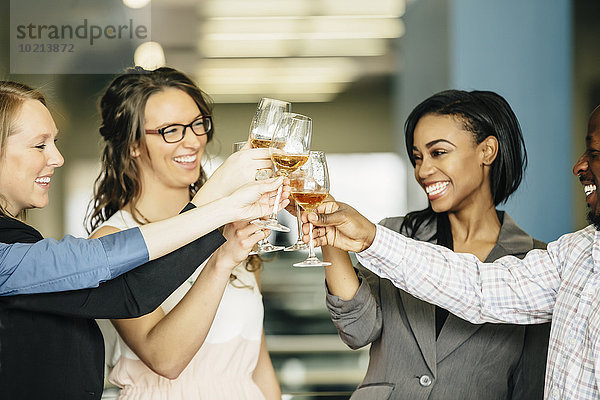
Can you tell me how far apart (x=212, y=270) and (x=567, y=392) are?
99 cm

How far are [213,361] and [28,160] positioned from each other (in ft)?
3.07

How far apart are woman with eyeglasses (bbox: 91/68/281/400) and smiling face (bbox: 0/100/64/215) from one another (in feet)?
1.46

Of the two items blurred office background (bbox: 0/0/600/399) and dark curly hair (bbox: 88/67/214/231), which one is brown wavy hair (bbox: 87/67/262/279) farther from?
blurred office background (bbox: 0/0/600/399)

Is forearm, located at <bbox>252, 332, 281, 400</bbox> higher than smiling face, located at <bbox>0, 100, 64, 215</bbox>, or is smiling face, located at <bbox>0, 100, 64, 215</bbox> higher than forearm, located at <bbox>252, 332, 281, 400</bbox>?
smiling face, located at <bbox>0, 100, 64, 215</bbox>

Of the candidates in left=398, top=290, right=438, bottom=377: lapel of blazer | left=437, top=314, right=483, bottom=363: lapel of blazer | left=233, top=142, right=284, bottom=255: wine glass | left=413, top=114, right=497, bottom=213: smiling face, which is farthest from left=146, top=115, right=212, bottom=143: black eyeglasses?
left=437, top=314, right=483, bottom=363: lapel of blazer

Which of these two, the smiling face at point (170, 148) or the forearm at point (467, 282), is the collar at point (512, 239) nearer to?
the forearm at point (467, 282)

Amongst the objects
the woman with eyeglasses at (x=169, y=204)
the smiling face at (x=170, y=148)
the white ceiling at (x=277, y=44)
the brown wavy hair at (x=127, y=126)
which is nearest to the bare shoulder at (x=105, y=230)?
the woman with eyeglasses at (x=169, y=204)

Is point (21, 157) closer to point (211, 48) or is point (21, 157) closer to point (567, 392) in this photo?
point (567, 392)

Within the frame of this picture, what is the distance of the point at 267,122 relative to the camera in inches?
76.8

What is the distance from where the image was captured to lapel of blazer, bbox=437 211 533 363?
234 centimetres

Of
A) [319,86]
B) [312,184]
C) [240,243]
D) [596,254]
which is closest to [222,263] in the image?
[240,243]

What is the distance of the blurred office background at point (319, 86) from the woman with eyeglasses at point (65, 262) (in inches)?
84.2

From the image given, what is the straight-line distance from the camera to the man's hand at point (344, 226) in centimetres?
212

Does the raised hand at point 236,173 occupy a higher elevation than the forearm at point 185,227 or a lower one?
higher
